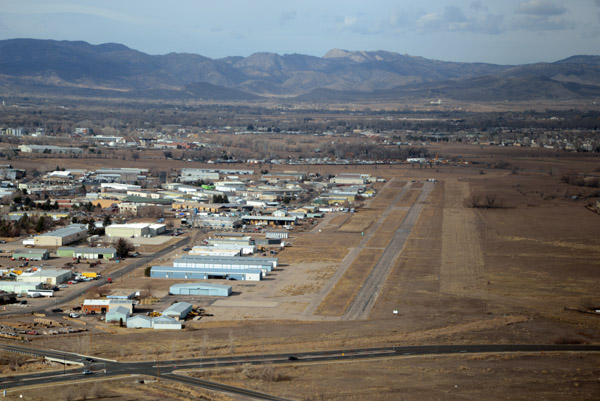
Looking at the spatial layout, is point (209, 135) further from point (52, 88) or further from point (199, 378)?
point (52, 88)

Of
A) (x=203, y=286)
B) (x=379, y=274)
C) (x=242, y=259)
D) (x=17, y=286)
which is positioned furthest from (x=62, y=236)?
(x=379, y=274)

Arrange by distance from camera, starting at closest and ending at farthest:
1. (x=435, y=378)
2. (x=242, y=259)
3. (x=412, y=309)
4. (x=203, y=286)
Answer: (x=435, y=378) < (x=412, y=309) < (x=203, y=286) < (x=242, y=259)

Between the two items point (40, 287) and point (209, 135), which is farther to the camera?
point (209, 135)

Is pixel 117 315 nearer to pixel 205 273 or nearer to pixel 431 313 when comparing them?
pixel 205 273

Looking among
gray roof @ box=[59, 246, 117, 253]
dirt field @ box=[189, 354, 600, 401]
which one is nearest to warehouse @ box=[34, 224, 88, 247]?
gray roof @ box=[59, 246, 117, 253]

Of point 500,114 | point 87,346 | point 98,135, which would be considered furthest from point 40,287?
point 500,114

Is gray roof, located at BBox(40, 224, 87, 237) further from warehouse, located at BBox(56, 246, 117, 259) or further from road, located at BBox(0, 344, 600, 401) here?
road, located at BBox(0, 344, 600, 401)

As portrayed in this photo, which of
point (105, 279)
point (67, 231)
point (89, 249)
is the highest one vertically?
point (67, 231)
